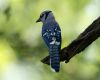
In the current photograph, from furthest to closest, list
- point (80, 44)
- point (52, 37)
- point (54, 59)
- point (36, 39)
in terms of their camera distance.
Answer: point (36, 39)
point (52, 37)
point (80, 44)
point (54, 59)

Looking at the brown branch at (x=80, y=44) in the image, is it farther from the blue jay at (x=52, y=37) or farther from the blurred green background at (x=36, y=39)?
the blurred green background at (x=36, y=39)

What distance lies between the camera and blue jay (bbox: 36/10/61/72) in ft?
7.77

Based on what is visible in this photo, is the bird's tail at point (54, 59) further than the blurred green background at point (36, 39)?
No

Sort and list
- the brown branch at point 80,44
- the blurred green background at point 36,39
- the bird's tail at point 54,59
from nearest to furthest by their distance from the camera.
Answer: the bird's tail at point 54,59
the brown branch at point 80,44
the blurred green background at point 36,39

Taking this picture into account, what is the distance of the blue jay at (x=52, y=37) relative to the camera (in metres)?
2.37

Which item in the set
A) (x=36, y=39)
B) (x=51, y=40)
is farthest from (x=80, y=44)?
(x=36, y=39)

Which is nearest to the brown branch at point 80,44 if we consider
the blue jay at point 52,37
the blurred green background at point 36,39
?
the blue jay at point 52,37

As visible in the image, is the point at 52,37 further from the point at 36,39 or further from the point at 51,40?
the point at 36,39

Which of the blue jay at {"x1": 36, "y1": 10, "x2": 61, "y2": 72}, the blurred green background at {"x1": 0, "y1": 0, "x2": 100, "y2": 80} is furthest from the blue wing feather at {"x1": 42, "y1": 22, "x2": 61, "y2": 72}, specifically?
the blurred green background at {"x1": 0, "y1": 0, "x2": 100, "y2": 80}

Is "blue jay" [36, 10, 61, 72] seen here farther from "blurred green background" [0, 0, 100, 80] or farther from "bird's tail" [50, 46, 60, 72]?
"blurred green background" [0, 0, 100, 80]

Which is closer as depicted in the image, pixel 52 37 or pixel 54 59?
pixel 54 59

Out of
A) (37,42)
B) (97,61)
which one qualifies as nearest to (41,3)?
(37,42)

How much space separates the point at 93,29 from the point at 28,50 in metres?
4.05

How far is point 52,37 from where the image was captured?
266cm
